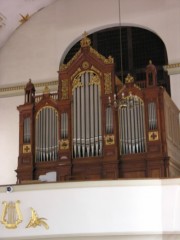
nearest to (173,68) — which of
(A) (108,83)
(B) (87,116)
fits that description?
(A) (108,83)

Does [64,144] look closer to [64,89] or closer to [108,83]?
[64,89]

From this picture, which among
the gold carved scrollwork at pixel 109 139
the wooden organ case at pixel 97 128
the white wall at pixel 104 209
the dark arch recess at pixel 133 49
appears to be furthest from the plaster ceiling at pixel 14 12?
the white wall at pixel 104 209

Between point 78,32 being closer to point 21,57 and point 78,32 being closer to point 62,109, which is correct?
point 21,57

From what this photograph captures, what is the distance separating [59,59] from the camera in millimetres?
13477

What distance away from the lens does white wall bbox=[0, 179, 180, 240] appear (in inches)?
352

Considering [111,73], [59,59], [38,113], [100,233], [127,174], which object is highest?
[59,59]

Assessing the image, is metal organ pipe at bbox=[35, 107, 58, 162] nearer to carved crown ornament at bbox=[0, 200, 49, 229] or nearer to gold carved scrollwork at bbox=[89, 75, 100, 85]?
gold carved scrollwork at bbox=[89, 75, 100, 85]

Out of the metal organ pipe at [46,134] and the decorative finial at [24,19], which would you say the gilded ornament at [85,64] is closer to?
the metal organ pipe at [46,134]

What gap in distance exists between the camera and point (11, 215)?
9469 millimetres

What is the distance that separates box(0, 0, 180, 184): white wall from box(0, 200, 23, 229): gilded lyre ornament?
3.37 m

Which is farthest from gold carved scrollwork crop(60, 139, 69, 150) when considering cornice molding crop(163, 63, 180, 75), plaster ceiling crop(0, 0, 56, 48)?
plaster ceiling crop(0, 0, 56, 48)

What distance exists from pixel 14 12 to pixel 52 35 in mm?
1140

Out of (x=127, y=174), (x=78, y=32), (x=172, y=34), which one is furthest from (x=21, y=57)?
(x=127, y=174)

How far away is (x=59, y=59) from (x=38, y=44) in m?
0.78
